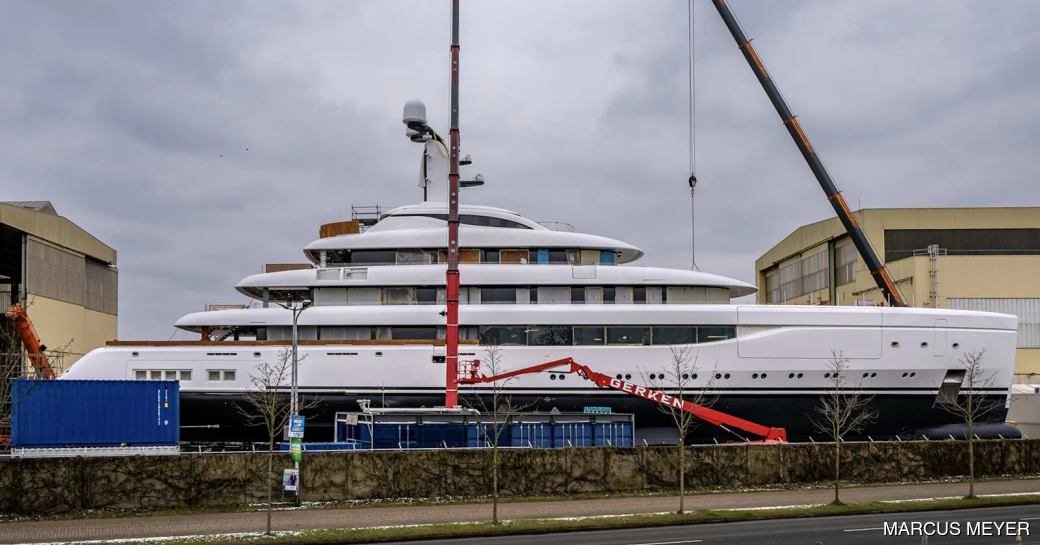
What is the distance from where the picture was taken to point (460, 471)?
24188mm

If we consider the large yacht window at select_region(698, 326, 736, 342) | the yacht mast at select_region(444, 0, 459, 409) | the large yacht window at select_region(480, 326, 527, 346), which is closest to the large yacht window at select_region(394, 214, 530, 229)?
the large yacht window at select_region(480, 326, 527, 346)

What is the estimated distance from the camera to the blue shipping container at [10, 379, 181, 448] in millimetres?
24672

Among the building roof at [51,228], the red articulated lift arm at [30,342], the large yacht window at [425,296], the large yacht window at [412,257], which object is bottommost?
the red articulated lift arm at [30,342]

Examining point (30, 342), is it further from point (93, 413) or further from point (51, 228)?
point (51, 228)

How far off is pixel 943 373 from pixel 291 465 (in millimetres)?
23606

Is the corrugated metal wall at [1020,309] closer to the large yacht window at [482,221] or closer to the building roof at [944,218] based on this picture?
the building roof at [944,218]

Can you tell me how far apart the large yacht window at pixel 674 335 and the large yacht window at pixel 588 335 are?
194cm

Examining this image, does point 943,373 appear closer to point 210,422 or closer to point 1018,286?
point 1018,286

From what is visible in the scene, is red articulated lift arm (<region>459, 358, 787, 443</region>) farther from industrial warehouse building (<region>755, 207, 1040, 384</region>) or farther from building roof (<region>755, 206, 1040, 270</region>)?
building roof (<region>755, 206, 1040, 270</region>)

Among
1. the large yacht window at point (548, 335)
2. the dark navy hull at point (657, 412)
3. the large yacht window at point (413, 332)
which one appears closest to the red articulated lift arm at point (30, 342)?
the dark navy hull at point (657, 412)

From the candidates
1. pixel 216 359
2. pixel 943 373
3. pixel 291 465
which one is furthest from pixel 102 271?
A: pixel 943 373

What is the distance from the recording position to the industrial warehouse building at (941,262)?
1966 inches

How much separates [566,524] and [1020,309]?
1551 inches

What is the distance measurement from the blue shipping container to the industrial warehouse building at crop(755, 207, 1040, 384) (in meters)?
25.5
